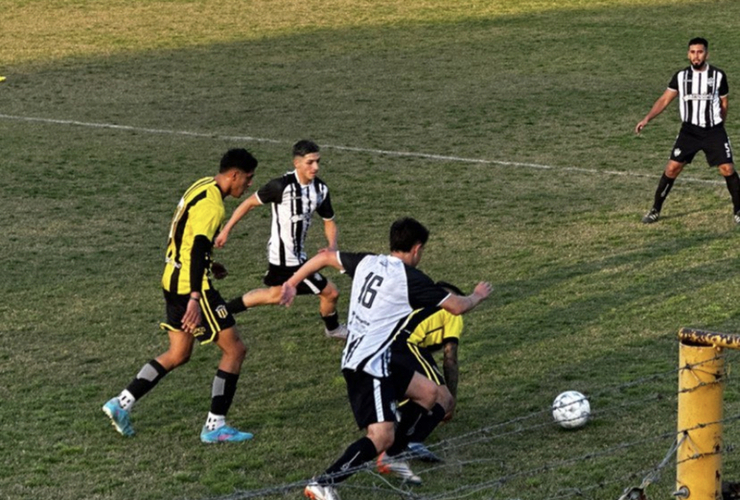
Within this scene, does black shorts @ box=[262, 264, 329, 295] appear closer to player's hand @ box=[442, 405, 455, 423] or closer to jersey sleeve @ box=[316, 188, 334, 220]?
jersey sleeve @ box=[316, 188, 334, 220]

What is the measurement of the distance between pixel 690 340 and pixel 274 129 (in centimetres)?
1497

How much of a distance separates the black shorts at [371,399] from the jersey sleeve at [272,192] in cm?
312

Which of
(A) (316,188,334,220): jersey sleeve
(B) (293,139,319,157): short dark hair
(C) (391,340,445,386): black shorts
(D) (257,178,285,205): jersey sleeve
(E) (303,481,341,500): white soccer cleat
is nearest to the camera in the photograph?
(E) (303,481,341,500): white soccer cleat

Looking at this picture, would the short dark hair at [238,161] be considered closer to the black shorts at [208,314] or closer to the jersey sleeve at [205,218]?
A: the jersey sleeve at [205,218]

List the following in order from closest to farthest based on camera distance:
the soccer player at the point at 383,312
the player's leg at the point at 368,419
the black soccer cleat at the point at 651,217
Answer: the player's leg at the point at 368,419 → the soccer player at the point at 383,312 → the black soccer cleat at the point at 651,217

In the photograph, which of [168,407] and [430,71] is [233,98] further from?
[168,407]

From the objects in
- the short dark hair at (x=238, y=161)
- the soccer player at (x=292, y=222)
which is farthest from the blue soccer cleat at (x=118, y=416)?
the soccer player at (x=292, y=222)

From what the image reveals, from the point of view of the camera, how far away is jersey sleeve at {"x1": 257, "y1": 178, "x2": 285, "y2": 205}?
34.9ft

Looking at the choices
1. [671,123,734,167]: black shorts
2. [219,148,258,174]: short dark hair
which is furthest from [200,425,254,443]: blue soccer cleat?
[671,123,734,167]: black shorts

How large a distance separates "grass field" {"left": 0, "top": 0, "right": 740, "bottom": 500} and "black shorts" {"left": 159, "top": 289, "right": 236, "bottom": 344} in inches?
29.4

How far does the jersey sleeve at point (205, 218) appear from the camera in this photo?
864cm

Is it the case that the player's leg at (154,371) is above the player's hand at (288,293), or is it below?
below

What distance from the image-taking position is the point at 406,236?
776cm

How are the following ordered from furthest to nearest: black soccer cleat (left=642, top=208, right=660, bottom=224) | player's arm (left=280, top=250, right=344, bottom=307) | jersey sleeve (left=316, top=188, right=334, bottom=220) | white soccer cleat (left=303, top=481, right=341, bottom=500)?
black soccer cleat (left=642, top=208, right=660, bottom=224) → jersey sleeve (left=316, top=188, right=334, bottom=220) → player's arm (left=280, top=250, right=344, bottom=307) → white soccer cleat (left=303, top=481, right=341, bottom=500)
